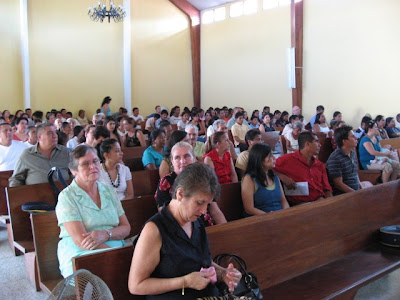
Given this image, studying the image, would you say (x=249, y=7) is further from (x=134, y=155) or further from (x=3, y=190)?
(x=3, y=190)

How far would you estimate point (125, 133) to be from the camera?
7.13m

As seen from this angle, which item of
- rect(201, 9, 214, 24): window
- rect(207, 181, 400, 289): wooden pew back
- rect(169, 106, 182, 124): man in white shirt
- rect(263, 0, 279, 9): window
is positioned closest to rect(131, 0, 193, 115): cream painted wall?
rect(201, 9, 214, 24): window

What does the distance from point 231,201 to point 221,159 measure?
39.2 inches

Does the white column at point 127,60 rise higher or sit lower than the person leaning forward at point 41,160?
higher

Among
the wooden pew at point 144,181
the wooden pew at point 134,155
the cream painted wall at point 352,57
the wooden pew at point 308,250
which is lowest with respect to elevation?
the wooden pew at point 308,250

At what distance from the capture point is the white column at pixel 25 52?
11.7m

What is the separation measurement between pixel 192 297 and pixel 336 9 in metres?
11.6

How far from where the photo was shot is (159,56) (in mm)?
14836

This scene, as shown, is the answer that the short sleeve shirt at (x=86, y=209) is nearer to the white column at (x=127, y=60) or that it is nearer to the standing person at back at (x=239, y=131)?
the standing person at back at (x=239, y=131)

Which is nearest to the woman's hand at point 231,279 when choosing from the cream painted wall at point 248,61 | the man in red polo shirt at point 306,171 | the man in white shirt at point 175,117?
the man in red polo shirt at point 306,171

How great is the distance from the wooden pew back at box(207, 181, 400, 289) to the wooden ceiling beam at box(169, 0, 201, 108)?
12546 millimetres

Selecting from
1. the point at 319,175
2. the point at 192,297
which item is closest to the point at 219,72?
the point at 319,175

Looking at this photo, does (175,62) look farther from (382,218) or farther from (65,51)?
(382,218)

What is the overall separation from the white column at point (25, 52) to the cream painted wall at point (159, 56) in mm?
3410
